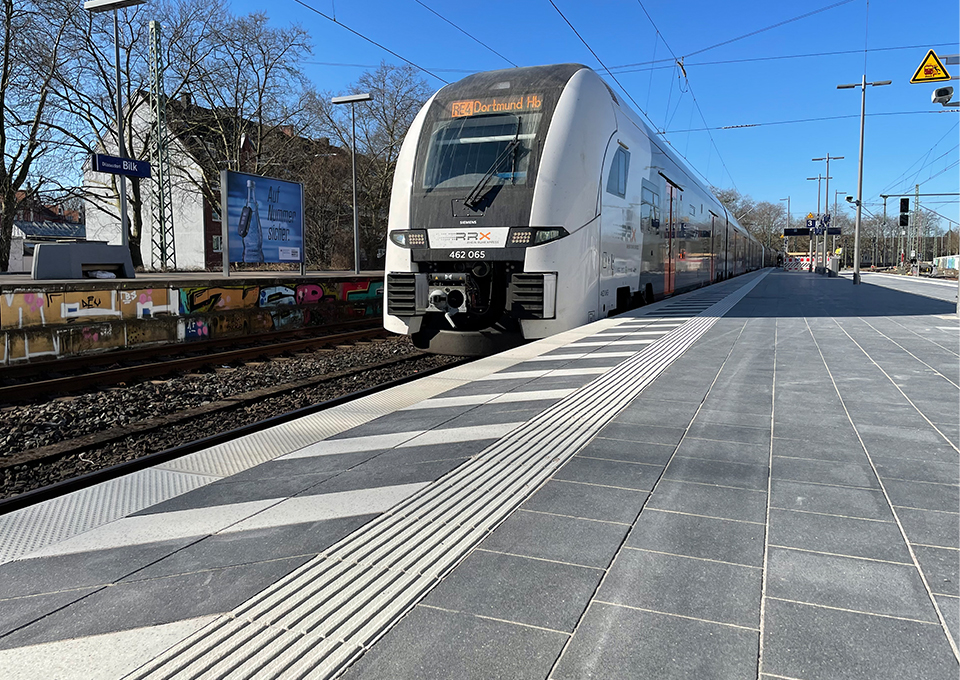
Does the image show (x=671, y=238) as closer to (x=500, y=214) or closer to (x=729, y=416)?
(x=500, y=214)

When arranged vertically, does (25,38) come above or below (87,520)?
above

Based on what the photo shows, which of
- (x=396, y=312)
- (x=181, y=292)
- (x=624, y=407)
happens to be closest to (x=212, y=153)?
(x=181, y=292)

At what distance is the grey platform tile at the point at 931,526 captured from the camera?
279cm

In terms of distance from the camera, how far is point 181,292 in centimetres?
1227

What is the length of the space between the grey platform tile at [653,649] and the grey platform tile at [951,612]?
0.63 m

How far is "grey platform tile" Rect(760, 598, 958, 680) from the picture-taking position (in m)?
1.96

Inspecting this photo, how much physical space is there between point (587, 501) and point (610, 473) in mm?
438

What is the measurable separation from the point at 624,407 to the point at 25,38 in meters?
33.3

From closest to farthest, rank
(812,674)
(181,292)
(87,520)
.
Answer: (812,674)
(87,520)
(181,292)

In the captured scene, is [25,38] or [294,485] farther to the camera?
[25,38]

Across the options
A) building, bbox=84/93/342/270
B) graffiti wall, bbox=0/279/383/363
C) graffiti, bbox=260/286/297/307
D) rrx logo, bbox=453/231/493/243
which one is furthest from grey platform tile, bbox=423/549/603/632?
building, bbox=84/93/342/270

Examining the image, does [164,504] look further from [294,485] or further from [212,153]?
[212,153]

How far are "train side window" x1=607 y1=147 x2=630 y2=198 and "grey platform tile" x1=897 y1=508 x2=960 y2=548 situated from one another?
7.43 meters

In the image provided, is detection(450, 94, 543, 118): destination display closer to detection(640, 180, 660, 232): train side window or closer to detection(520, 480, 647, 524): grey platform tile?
detection(640, 180, 660, 232): train side window
